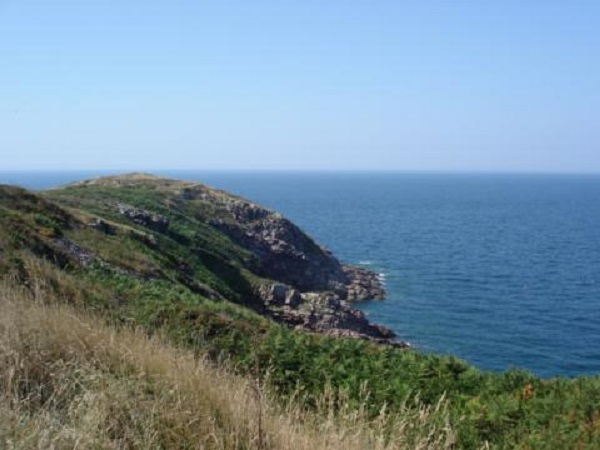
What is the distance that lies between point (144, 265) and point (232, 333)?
51.5ft

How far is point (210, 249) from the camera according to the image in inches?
2067

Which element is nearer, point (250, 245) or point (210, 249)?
point (210, 249)

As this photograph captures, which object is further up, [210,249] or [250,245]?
[210,249]

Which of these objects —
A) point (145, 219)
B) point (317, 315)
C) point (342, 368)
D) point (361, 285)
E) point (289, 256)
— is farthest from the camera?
point (289, 256)

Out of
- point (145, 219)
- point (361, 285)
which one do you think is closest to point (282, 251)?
point (361, 285)

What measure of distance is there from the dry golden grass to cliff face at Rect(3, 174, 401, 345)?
13269mm

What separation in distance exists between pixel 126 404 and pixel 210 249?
47706 mm

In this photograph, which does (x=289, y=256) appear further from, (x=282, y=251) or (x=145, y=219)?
(x=145, y=219)

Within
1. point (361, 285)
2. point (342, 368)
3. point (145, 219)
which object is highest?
point (342, 368)

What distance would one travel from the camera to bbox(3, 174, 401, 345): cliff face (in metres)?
29.7

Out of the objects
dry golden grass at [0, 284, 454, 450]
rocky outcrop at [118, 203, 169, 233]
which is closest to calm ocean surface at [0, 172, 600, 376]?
rocky outcrop at [118, 203, 169, 233]

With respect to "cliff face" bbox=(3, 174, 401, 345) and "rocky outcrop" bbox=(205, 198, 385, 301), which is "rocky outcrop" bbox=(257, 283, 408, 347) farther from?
"rocky outcrop" bbox=(205, 198, 385, 301)

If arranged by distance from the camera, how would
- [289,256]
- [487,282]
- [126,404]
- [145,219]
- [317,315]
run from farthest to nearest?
[487,282] < [289,256] < [145,219] < [317,315] < [126,404]

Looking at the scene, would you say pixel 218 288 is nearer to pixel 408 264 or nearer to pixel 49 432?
pixel 49 432
